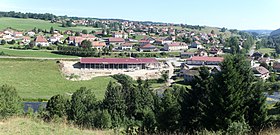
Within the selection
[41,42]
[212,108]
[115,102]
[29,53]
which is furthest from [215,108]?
[41,42]

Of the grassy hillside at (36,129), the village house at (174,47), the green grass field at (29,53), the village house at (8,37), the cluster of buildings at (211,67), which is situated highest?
the village house at (8,37)

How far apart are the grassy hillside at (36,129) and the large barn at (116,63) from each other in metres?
40.2

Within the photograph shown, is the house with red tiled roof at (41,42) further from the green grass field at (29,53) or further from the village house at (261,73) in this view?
the village house at (261,73)

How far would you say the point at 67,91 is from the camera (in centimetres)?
3619

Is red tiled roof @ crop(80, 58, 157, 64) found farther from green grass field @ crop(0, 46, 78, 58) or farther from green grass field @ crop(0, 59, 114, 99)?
green grass field @ crop(0, 46, 78, 58)

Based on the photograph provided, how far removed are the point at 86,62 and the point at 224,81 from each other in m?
39.4

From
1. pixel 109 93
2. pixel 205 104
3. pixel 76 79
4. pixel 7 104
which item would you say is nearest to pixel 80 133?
pixel 205 104

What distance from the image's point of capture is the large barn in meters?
49.8

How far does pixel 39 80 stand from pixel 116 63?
14873mm

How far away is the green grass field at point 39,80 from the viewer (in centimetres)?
3478

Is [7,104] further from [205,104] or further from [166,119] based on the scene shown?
[205,104]

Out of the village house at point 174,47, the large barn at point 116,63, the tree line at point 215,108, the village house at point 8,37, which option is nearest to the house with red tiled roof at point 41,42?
the village house at point 8,37

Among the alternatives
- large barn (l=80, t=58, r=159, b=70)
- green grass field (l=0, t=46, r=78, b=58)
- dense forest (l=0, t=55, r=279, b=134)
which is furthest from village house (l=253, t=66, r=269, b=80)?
green grass field (l=0, t=46, r=78, b=58)

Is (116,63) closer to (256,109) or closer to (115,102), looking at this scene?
(115,102)
